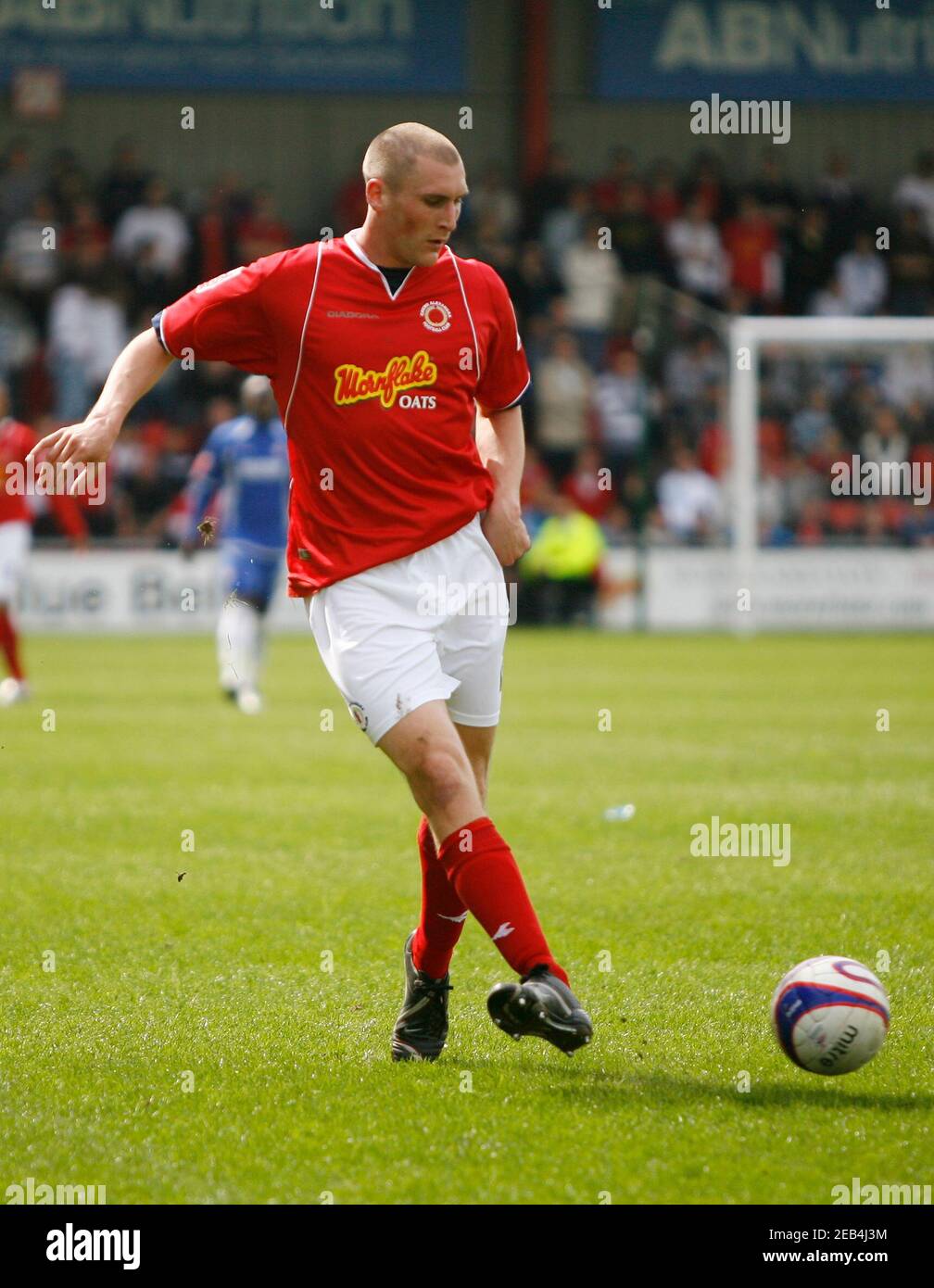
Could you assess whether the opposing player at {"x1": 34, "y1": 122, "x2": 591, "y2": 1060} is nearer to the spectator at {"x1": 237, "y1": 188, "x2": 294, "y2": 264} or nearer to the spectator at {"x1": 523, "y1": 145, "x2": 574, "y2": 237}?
the spectator at {"x1": 237, "y1": 188, "x2": 294, "y2": 264}

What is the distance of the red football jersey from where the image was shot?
15.2ft

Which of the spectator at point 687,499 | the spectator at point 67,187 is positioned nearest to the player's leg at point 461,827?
the spectator at point 687,499

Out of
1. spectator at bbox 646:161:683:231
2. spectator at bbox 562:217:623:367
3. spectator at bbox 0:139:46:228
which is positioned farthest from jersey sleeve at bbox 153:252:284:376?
spectator at bbox 646:161:683:231

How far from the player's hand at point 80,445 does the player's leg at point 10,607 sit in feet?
33.4

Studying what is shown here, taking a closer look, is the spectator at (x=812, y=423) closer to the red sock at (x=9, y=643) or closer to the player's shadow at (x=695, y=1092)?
the red sock at (x=9, y=643)

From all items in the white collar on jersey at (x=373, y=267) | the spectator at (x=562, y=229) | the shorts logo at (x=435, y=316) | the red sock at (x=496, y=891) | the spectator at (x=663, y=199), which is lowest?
the red sock at (x=496, y=891)

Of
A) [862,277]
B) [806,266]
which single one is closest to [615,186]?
[806,266]

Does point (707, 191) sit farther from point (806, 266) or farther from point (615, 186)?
point (806, 266)

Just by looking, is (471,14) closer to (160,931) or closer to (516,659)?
(516,659)

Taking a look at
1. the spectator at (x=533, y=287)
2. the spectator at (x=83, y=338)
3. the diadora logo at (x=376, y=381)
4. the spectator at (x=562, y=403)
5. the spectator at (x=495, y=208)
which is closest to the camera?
the diadora logo at (x=376, y=381)

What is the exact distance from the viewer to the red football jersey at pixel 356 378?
462cm

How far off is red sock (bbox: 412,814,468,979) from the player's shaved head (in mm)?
1619

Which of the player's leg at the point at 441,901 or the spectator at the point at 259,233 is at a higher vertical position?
the spectator at the point at 259,233

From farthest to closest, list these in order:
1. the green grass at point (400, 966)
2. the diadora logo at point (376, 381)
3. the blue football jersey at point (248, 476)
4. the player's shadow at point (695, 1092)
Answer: the blue football jersey at point (248, 476) → the diadora logo at point (376, 381) → the player's shadow at point (695, 1092) → the green grass at point (400, 966)
